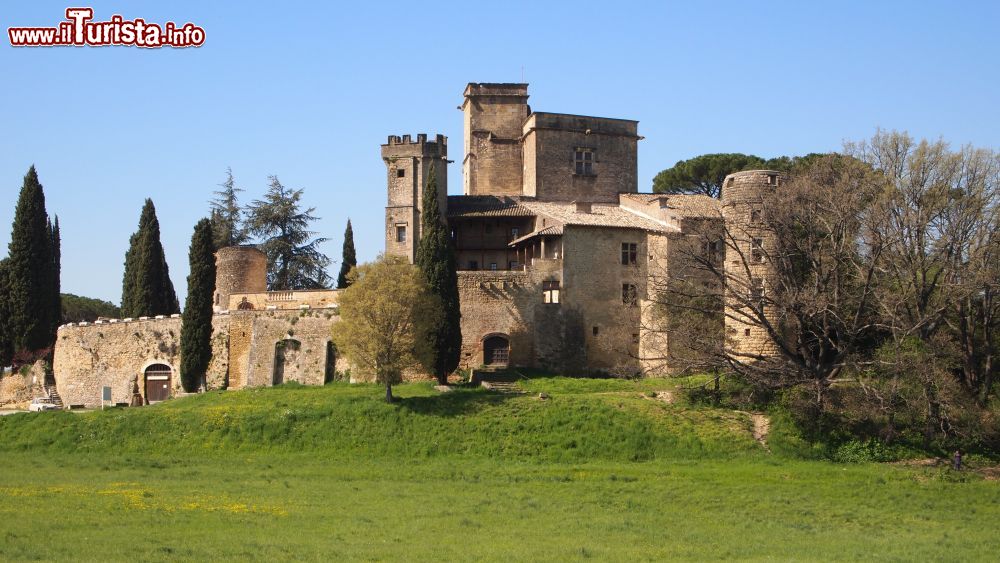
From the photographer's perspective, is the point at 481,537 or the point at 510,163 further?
the point at 510,163

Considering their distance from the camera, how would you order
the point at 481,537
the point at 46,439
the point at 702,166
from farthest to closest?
the point at 702,166 → the point at 46,439 → the point at 481,537

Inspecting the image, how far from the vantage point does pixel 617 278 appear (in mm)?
48344

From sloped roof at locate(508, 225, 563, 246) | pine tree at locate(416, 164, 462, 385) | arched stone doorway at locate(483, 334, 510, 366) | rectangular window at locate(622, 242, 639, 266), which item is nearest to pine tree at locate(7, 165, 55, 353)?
pine tree at locate(416, 164, 462, 385)

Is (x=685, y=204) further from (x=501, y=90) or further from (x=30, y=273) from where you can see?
(x=30, y=273)

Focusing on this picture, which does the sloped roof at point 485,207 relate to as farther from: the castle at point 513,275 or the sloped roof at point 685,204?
the sloped roof at point 685,204

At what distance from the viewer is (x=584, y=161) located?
57.8m

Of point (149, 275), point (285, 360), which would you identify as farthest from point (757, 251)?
point (149, 275)

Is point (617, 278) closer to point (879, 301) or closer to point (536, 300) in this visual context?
point (536, 300)

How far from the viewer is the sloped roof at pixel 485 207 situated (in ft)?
173

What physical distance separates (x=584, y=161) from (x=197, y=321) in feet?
73.0

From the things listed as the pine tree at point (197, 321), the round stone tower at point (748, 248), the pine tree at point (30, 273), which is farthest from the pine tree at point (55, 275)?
the round stone tower at point (748, 248)

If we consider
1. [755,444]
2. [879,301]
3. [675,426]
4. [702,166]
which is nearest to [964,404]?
[879,301]

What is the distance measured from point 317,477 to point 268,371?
18539 millimetres

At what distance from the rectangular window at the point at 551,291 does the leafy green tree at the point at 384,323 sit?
9.05 m
